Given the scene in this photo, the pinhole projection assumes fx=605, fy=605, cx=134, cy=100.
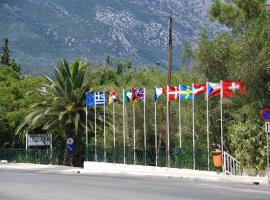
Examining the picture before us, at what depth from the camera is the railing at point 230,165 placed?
2980 cm

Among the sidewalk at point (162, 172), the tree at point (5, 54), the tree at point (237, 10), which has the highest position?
the tree at point (5, 54)

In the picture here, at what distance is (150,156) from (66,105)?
41.1 ft

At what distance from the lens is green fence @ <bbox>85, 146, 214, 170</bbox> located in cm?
3281

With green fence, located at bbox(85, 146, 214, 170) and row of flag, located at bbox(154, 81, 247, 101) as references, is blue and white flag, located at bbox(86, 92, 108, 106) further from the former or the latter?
row of flag, located at bbox(154, 81, 247, 101)

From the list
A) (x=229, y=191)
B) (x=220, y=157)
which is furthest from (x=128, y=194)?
(x=220, y=157)

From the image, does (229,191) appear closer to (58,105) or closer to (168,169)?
(168,169)

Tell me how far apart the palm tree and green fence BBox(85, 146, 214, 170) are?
6.64 metres

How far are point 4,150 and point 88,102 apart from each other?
16384mm

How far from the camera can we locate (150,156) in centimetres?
3769

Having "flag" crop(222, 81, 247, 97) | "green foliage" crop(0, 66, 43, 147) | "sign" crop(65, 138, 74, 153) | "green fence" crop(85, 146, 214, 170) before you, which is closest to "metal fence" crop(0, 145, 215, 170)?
"green fence" crop(85, 146, 214, 170)

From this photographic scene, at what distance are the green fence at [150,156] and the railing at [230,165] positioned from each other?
1.91m

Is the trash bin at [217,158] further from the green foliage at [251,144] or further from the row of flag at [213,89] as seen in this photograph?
the row of flag at [213,89]

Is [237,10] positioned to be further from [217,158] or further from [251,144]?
[217,158]

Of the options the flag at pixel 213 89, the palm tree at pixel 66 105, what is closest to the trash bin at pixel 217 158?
the flag at pixel 213 89
